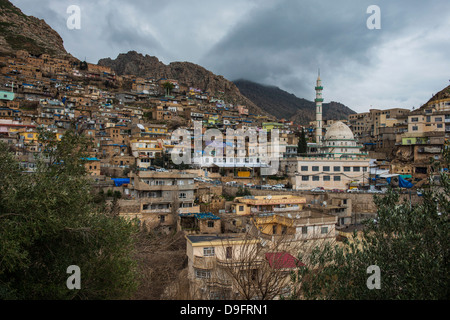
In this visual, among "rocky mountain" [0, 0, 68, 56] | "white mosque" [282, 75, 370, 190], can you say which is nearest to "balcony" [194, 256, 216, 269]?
"white mosque" [282, 75, 370, 190]

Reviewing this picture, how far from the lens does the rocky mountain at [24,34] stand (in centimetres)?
8450

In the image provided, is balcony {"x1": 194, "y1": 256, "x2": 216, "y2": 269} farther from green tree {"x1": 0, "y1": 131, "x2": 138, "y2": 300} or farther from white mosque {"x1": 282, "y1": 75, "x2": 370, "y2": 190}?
white mosque {"x1": 282, "y1": 75, "x2": 370, "y2": 190}

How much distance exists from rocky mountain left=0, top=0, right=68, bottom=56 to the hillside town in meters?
12.9

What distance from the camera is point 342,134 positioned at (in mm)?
41531

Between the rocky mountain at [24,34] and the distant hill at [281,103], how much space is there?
84.4 metres

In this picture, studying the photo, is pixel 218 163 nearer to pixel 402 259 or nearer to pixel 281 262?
pixel 281 262

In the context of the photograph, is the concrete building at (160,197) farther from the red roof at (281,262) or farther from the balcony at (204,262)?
the red roof at (281,262)

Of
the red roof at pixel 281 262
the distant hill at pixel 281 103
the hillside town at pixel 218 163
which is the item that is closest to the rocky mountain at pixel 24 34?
the hillside town at pixel 218 163

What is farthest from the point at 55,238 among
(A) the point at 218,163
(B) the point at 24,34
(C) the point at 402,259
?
(B) the point at 24,34
